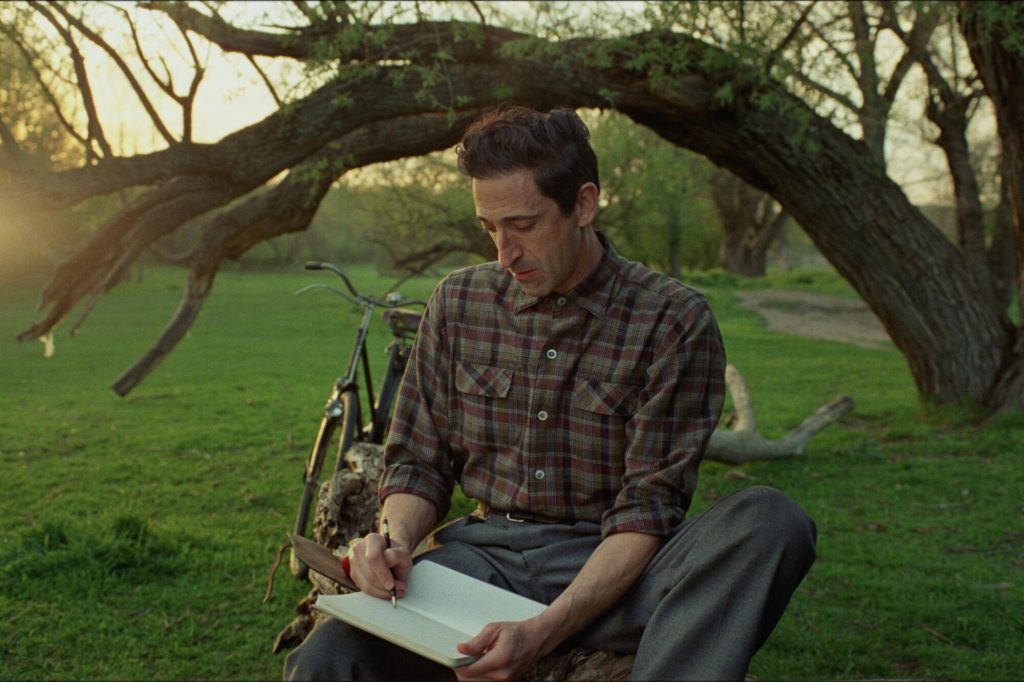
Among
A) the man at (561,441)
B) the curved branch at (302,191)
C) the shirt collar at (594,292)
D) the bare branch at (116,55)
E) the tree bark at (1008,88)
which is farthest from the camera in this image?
the tree bark at (1008,88)

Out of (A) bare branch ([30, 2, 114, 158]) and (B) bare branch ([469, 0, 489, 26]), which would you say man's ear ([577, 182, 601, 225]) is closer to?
(A) bare branch ([30, 2, 114, 158])

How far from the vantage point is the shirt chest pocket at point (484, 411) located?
274cm

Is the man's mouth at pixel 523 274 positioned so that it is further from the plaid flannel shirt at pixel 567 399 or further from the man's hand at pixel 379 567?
the man's hand at pixel 379 567

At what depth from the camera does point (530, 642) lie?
86.5 inches

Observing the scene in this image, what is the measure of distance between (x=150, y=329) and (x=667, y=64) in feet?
52.2

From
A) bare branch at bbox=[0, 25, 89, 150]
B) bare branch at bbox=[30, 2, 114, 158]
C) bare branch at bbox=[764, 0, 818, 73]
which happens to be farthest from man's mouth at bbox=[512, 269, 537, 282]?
bare branch at bbox=[764, 0, 818, 73]

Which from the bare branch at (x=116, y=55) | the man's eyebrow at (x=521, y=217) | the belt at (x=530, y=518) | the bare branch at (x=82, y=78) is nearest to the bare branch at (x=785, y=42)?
the bare branch at (x=116, y=55)

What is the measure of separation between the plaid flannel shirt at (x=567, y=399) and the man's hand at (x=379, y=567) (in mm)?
335

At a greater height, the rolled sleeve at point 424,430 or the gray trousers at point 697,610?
the rolled sleeve at point 424,430

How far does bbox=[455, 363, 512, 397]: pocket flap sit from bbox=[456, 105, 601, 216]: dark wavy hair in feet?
1.43

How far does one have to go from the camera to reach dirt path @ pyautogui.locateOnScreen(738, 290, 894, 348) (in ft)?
65.8

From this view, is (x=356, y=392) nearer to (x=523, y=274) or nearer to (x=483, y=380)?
(x=483, y=380)

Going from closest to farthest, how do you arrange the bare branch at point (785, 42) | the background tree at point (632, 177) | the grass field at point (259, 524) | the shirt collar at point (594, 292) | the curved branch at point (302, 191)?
the shirt collar at point (594, 292), the grass field at point (259, 524), the bare branch at point (785, 42), the curved branch at point (302, 191), the background tree at point (632, 177)

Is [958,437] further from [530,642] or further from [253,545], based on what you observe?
[530,642]
